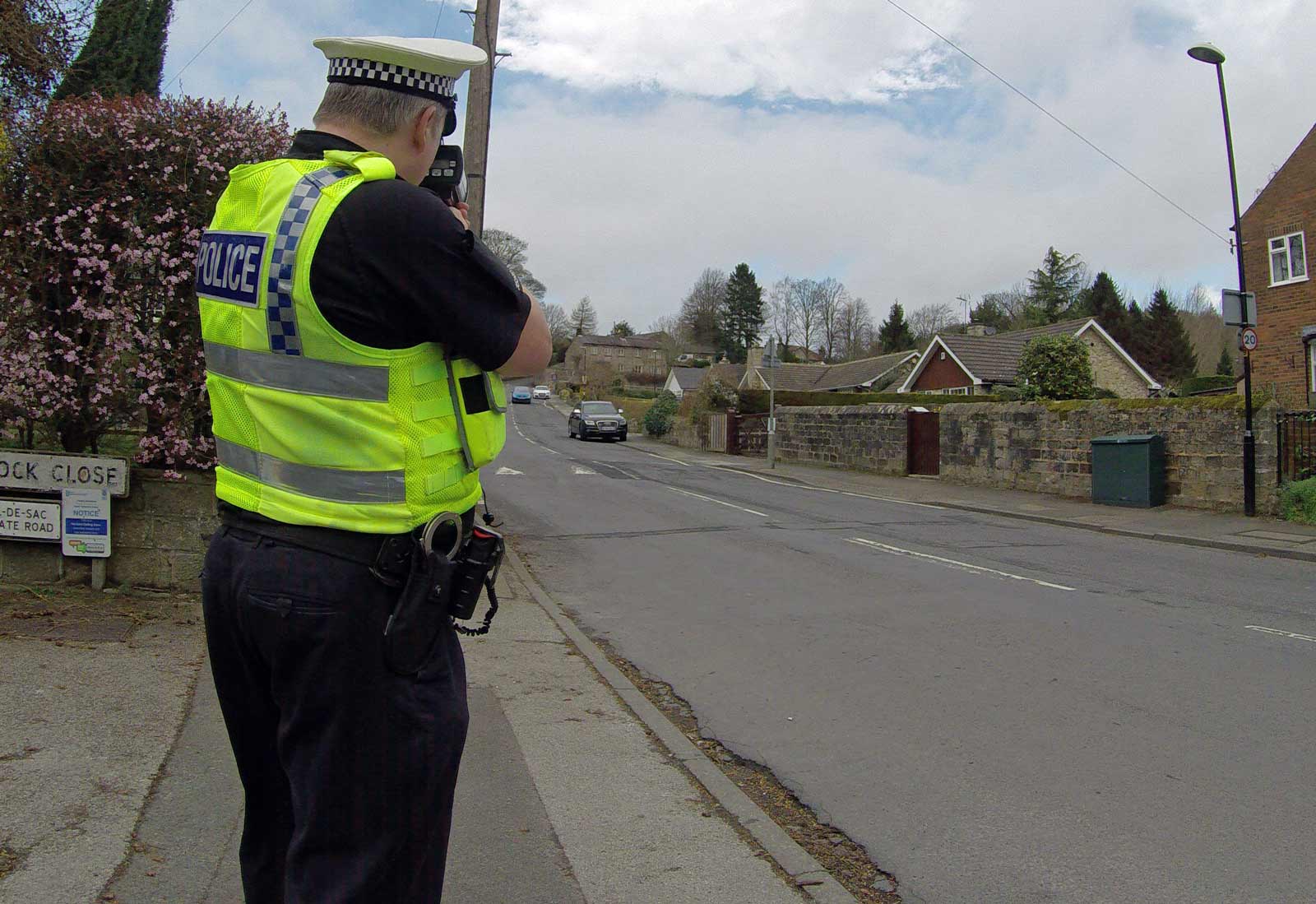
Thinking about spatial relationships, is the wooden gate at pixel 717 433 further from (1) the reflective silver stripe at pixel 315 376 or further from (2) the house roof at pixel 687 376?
(2) the house roof at pixel 687 376

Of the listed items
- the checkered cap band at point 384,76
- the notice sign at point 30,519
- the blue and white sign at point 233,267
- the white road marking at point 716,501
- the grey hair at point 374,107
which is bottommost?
the white road marking at point 716,501

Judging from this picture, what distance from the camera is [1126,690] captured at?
576cm

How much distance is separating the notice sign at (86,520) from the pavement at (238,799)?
2.96ft

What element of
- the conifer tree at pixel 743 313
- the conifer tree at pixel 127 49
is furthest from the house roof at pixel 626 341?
the conifer tree at pixel 127 49

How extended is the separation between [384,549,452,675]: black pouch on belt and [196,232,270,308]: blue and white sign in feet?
1.85

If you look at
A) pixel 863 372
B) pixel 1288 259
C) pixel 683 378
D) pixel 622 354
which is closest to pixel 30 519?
pixel 1288 259

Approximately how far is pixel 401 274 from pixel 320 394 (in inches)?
10.1

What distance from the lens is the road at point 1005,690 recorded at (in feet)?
12.3

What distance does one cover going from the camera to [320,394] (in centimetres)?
174

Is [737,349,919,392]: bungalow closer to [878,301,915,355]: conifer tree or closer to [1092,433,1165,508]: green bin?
[878,301,915,355]: conifer tree

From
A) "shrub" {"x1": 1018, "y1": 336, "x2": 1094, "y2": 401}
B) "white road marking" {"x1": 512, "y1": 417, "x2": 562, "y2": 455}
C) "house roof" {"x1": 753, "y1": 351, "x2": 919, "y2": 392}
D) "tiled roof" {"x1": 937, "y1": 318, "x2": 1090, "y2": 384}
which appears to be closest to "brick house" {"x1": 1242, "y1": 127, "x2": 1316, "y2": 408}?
"shrub" {"x1": 1018, "y1": 336, "x2": 1094, "y2": 401}

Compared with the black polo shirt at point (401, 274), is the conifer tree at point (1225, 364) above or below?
above

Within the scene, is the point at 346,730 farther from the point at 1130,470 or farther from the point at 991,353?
the point at 991,353

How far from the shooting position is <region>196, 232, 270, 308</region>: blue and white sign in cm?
179
